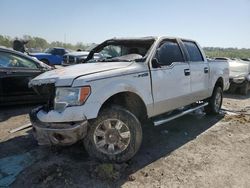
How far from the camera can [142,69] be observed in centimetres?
454

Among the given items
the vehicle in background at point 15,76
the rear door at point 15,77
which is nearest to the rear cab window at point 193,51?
the vehicle in background at point 15,76

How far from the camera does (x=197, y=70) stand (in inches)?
239

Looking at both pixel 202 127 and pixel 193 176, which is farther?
pixel 202 127

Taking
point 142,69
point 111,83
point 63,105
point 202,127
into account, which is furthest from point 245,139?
point 63,105

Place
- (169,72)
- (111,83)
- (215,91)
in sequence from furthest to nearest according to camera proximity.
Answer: (215,91) < (169,72) < (111,83)

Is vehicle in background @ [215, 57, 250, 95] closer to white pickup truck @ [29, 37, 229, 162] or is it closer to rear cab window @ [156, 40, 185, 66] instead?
white pickup truck @ [29, 37, 229, 162]

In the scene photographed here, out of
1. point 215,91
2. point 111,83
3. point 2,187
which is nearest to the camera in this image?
point 2,187

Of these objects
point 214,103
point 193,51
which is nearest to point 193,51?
point 193,51

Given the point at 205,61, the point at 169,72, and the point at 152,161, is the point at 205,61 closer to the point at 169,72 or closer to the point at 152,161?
the point at 169,72

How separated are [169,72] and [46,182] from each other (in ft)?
8.94

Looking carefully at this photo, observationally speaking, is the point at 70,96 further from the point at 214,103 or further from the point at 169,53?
the point at 214,103

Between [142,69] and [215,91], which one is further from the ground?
[142,69]

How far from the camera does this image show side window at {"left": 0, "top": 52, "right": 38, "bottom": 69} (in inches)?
269

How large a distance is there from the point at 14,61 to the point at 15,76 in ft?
1.28
